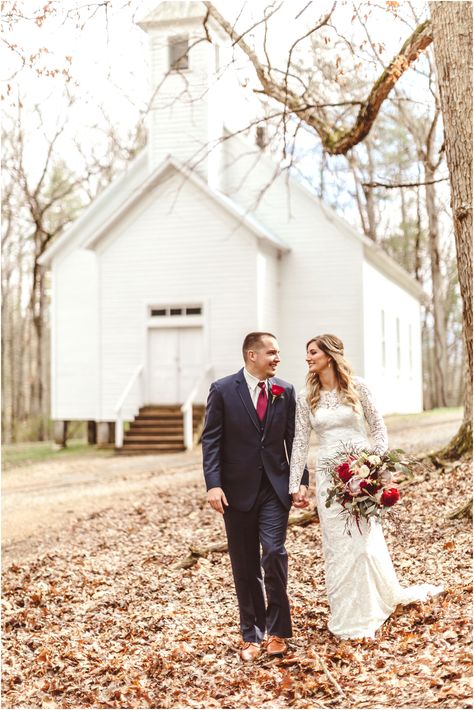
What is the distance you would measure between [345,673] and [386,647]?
0.42 metres

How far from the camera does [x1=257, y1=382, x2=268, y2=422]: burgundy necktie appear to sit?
6.14m

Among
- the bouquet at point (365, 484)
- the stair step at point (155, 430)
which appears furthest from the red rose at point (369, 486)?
the stair step at point (155, 430)

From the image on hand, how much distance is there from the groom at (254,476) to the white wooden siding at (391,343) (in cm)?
1578

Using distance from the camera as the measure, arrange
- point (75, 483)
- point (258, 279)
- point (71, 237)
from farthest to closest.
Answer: point (71, 237) → point (258, 279) → point (75, 483)

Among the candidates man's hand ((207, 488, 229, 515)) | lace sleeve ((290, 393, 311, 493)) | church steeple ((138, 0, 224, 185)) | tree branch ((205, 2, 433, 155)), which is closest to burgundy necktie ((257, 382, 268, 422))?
lace sleeve ((290, 393, 311, 493))

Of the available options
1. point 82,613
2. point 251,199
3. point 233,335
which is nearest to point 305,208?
point 251,199

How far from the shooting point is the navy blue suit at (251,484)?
604 centimetres

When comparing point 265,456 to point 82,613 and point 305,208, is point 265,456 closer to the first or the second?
point 82,613

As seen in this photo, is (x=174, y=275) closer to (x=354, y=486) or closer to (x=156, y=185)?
(x=156, y=185)

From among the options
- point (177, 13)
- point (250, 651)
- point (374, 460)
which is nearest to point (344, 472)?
point (374, 460)

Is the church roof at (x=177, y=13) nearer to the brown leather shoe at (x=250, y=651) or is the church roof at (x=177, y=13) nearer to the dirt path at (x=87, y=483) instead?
the dirt path at (x=87, y=483)

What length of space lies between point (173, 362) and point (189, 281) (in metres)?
2.13

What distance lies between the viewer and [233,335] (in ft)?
71.5

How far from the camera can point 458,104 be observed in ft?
25.4
